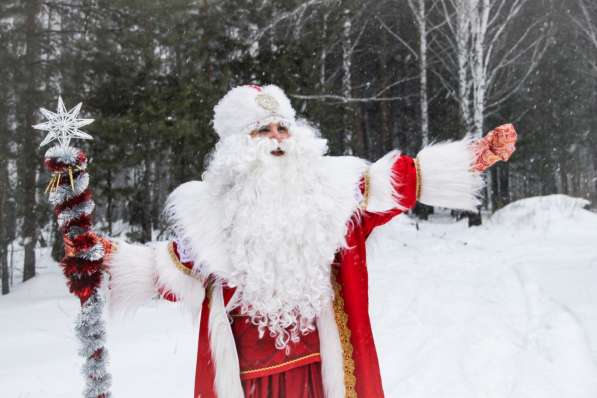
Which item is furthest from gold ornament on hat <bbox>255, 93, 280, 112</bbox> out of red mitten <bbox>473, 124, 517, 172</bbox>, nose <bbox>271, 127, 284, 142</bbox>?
red mitten <bbox>473, 124, 517, 172</bbox>

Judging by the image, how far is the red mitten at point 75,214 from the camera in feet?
7.53

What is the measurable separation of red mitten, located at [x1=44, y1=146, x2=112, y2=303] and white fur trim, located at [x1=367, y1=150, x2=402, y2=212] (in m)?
1.36

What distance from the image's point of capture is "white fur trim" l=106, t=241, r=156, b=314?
264 cm

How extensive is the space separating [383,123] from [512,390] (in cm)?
1430

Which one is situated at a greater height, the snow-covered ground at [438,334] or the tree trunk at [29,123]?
the tree trunk at [29,123]

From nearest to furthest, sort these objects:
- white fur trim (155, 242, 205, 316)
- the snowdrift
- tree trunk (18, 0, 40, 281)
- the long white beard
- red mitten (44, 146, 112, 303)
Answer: red mitten (44, 146, 112, 303), the long white beard, white fur trim (155, 242, 205, 316), tree trunk (18, 0, 40, 281), the snowdrift

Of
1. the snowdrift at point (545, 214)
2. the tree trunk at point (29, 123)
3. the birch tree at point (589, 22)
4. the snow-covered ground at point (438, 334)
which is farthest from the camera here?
the birch tree at point (589, 22)

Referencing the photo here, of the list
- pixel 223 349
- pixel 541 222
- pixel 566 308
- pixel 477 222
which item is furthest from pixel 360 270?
pixel 477 222

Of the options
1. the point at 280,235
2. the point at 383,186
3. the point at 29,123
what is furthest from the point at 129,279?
the point at 29,123

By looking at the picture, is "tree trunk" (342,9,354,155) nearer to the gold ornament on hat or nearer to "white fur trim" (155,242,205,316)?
the gold ornament on hat

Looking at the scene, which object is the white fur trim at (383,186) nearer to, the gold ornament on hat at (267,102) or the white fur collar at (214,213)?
the white fur collar at (214,213)

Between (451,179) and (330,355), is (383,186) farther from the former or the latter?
(330,355)

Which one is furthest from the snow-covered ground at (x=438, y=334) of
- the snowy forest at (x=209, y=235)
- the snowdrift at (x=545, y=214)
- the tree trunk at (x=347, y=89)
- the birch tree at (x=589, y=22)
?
the birch tree at (x=589, y=22)

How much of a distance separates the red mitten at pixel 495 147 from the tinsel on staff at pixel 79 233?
1.86m
